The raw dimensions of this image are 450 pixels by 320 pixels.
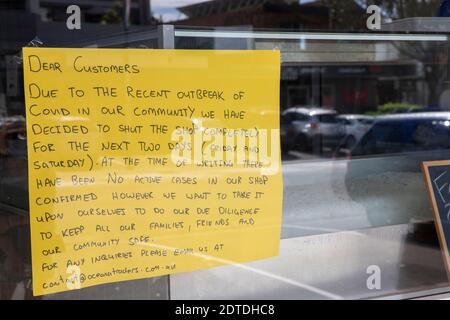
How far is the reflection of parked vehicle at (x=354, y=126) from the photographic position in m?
10.5

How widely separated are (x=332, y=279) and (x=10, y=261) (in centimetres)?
189

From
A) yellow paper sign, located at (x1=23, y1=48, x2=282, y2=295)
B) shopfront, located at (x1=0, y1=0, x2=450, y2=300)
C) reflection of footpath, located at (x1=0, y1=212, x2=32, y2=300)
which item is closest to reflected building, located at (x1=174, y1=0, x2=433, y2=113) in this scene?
shopfront, located at (x1=0, y1=0, x2=450, y2=300)

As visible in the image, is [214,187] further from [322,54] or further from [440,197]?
[322,54]

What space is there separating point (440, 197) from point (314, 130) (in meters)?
8.68

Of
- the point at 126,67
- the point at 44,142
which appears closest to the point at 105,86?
the point at 126,67

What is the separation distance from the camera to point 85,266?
276 cm

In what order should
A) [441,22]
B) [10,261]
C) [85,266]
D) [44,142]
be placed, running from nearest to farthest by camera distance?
[44,142] → [85,266] → [10,261] → [441,22]

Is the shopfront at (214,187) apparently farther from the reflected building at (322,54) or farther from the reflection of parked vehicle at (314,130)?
the reflection of parked vehicle at (314,130)

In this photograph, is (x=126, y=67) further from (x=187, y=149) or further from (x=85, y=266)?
(x=85, y=266)

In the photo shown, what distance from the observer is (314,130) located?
39.9 feet

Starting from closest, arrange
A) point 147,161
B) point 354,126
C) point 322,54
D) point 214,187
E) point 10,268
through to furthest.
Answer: point 147,161, point 214,187, point 10,268, point 322,54, point 354,126

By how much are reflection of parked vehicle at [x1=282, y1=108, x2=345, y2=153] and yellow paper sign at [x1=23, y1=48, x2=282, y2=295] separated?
8.33m

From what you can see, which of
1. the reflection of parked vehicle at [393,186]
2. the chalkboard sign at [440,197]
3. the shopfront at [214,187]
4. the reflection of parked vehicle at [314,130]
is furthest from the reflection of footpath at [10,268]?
the reflection of parked vehicle at [314,130]

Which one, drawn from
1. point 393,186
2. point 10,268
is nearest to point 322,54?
point 393,186
